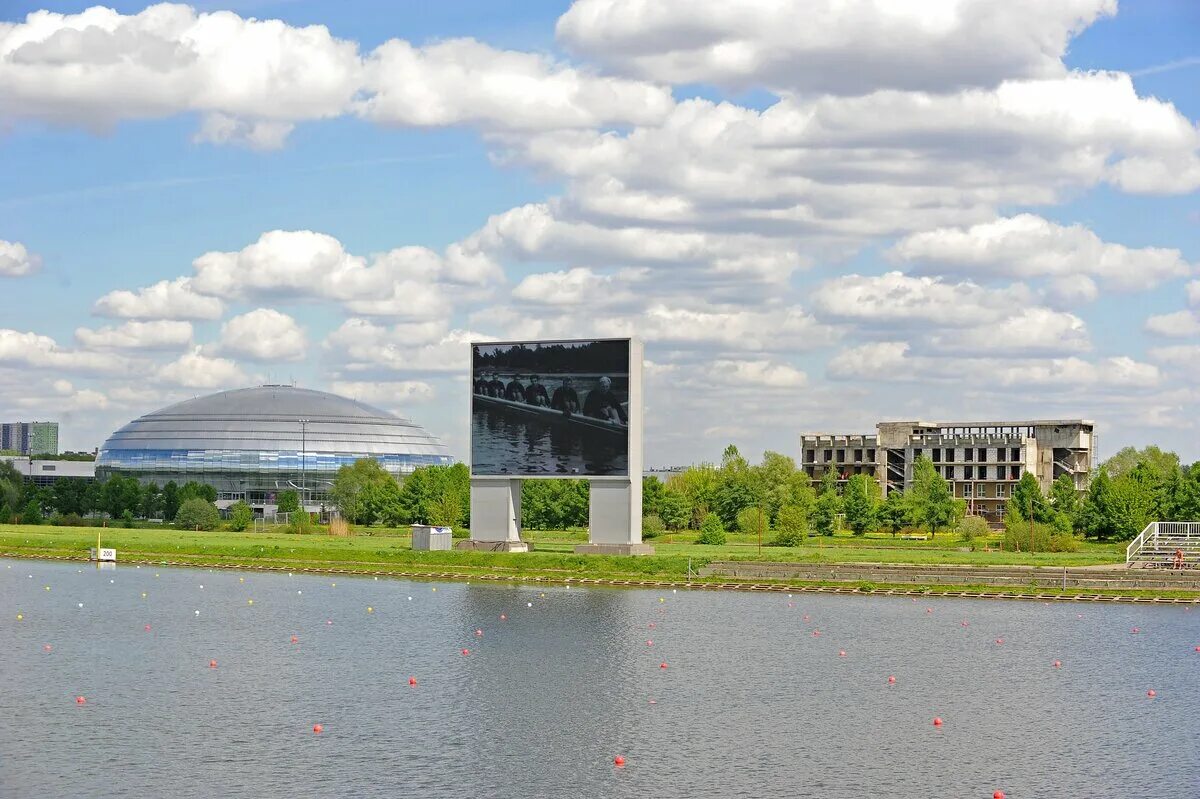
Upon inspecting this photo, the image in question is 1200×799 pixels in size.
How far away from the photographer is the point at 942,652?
6209cm

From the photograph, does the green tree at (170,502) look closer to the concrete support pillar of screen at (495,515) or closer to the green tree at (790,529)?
the concrete support pillar of screen at (495,515)

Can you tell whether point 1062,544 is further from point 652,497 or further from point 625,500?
point 652,497

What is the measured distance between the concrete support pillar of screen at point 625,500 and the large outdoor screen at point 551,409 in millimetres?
538

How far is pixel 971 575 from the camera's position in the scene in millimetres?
91438

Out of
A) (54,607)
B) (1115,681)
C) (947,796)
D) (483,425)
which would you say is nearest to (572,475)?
(483,425)

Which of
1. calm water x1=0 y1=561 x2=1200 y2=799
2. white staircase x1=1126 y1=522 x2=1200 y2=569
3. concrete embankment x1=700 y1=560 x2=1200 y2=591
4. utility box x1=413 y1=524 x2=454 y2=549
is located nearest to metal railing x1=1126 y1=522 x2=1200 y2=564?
white staircase x1=1126 y1=522 x2=1200 y2=569

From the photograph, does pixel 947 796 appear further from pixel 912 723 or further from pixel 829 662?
pixel 829 662

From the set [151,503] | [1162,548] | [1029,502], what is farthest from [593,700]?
[151,503]

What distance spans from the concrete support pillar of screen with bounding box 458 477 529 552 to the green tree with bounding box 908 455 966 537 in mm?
66673

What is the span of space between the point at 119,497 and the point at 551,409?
93.3 m

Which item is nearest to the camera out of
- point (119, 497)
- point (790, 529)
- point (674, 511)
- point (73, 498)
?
point (790, 529)

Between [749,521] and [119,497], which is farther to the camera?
[119,497]

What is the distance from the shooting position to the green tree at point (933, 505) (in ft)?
528

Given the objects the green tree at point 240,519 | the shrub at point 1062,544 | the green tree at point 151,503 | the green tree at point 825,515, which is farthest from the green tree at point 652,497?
the green tree at point 151,503
